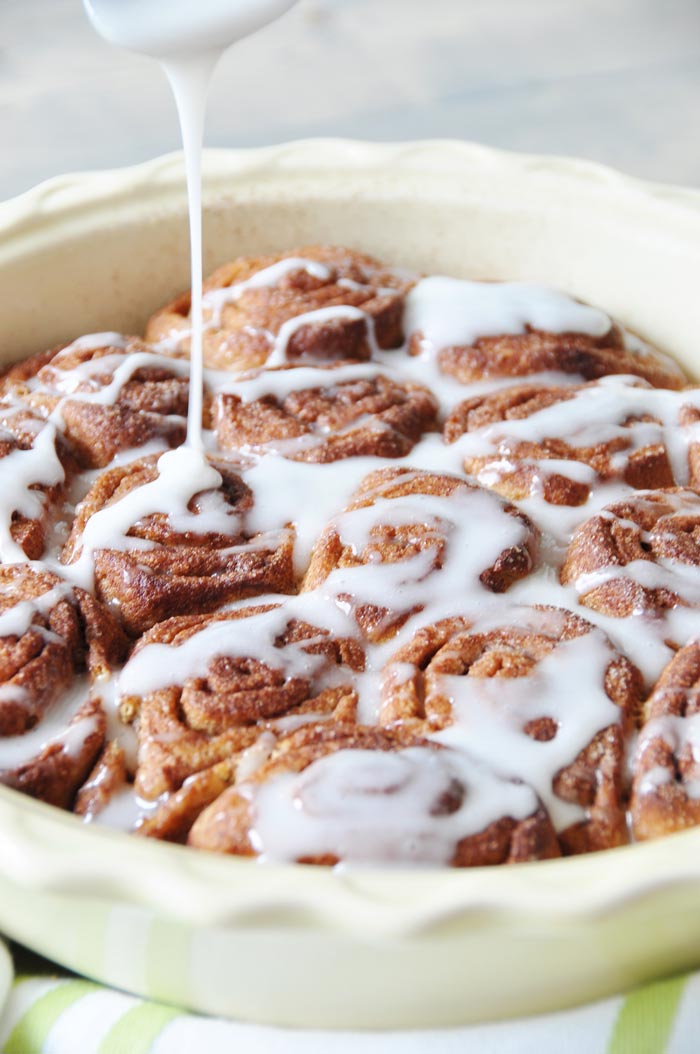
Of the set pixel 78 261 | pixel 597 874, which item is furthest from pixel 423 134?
pixel 597 874

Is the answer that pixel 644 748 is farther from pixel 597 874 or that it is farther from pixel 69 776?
pixel 69 776

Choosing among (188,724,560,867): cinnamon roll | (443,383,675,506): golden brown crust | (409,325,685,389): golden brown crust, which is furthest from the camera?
(409,325,685,389): golden brown crust

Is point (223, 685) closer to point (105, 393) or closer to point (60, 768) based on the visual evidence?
point (60, 768)

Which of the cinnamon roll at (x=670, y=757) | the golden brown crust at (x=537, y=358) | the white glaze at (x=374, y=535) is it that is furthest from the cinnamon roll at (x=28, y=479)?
the cinnamon roll at (x=670, y=757)

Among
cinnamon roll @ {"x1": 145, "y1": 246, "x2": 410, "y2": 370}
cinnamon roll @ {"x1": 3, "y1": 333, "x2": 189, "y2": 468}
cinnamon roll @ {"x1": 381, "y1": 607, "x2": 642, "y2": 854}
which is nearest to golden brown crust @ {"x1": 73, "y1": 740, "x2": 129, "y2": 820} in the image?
cinnamon roll @ {"x1": 381, "y1": 607, "x2": 642, "y2": 854}

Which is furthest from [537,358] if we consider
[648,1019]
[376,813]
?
[648,1019]

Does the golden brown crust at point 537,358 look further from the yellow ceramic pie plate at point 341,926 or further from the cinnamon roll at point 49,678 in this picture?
the yellow ceramic pie plate at point 341,926

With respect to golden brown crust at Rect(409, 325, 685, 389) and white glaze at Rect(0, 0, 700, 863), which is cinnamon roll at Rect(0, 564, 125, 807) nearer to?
white glaze at Rect(0, 0, 700, 863)
